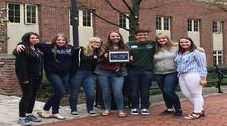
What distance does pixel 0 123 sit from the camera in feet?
32.8

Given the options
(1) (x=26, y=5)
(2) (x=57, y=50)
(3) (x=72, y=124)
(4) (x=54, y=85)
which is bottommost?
(3) (x=72, y=124)

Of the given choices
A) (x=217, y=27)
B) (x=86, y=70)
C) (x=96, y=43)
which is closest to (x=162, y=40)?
(x=96, y=43)

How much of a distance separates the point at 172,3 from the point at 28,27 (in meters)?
12.4

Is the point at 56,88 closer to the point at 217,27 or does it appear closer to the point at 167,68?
the point at 167,68

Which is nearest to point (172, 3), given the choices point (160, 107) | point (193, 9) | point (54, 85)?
point (193, 9)

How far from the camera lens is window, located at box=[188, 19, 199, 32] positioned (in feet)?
118

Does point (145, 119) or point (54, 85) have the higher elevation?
point (54, 85)

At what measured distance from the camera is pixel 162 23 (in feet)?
108

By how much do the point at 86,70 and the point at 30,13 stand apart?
555 inches

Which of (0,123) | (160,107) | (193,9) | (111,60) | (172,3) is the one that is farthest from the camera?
(193,9)

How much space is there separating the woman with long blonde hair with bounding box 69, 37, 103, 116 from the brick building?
1212 centimetres

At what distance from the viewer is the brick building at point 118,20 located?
2377 cm

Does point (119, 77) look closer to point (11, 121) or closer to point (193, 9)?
point (11, 121)

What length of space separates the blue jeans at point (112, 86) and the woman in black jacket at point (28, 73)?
153 cm
